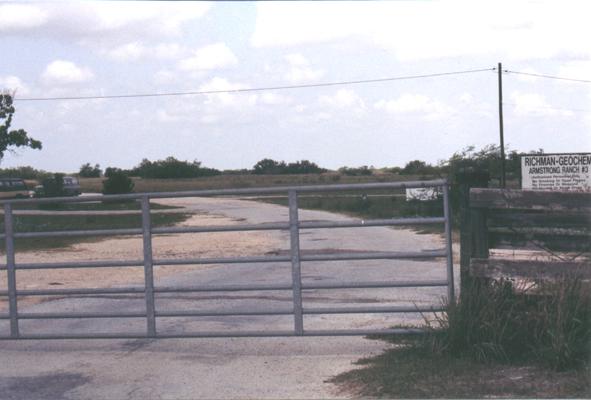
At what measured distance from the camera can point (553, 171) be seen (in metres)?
23.8

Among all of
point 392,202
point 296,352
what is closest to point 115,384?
point 296,352

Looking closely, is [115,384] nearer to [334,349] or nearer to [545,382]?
[334,349]

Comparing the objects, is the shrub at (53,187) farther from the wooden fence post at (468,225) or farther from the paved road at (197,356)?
the wooden fence post at (468,225)

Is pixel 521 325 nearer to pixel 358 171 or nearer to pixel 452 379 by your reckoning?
pixel 452 379

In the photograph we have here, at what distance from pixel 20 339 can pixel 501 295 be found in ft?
17.5

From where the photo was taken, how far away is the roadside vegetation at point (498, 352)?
23.3 ft

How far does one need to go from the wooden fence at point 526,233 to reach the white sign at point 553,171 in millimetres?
15505

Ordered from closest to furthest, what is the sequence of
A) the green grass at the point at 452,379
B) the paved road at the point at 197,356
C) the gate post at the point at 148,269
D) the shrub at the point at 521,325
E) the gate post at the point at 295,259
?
the green grass at the point at 452,379 → the shrub at the point at 521,325 → the paved road at the point at 197,356 → the gate post at the point at 295,259 → the gate post at the point at 148,269

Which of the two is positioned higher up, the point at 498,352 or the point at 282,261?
the point at 282,261

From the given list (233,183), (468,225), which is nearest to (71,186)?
(233,183)

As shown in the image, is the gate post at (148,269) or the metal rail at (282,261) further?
the gate post at (148,269)

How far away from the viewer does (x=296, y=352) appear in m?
9.03

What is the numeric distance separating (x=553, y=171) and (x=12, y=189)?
142 ft

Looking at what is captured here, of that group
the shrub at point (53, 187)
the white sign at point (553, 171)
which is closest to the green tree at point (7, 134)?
the shrub at point (53, 187)
